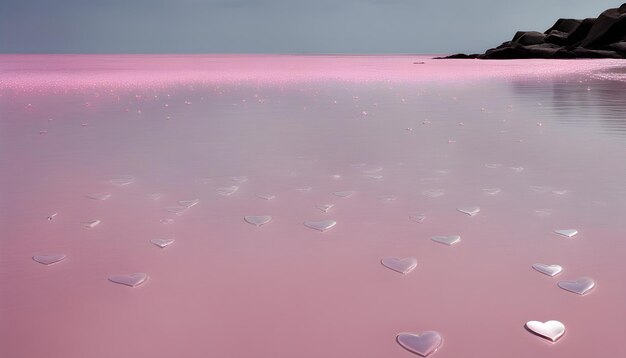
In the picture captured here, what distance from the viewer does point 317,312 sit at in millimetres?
2223

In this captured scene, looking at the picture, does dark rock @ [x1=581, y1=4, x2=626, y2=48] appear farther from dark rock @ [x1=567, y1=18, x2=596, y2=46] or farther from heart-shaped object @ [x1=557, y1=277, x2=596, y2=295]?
heart-shaped object @ [x1=557, y1=277, x2=596, y2=295]

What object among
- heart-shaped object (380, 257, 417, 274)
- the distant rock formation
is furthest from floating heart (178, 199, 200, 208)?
the distant rock formation

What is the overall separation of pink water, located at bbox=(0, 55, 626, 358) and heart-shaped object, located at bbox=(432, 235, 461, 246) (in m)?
0.06

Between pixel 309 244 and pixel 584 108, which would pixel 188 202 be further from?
pixel 584 108

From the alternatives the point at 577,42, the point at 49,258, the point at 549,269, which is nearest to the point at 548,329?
the point at 549,269

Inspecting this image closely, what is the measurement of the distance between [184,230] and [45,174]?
83.5 inches

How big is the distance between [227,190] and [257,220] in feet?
2.64

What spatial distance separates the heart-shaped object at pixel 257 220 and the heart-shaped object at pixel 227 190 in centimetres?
64

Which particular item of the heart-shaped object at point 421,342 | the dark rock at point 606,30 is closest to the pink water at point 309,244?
the heart-shaped object at point 421,342

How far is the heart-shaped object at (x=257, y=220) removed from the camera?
11.0ft

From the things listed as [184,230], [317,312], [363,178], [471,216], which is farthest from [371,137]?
[317,312]

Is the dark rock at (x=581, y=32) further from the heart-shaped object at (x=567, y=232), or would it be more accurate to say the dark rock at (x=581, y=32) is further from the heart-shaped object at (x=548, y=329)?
the heart-shaped object at (x=548, y=329)

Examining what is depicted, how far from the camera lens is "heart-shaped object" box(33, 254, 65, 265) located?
276 centimetres

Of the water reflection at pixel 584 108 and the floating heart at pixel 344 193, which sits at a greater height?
the floating heart at pixel 344 193
